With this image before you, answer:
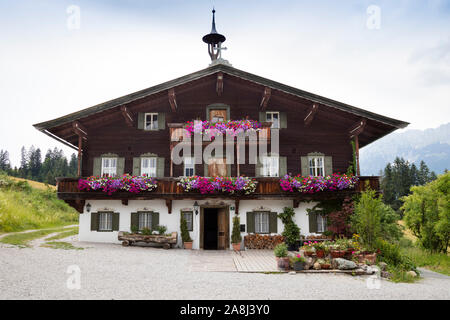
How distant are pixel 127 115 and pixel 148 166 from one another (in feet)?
10.7

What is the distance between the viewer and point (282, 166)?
20016 millimetres

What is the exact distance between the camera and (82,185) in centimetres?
1825

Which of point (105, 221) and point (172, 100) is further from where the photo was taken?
point (172, 100)

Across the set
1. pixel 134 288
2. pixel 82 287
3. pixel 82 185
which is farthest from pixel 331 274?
pixel 82 185

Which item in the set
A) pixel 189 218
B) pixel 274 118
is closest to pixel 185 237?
pixel 189 218

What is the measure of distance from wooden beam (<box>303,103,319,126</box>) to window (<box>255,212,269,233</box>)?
6134mm

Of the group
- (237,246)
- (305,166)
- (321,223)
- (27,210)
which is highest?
(305,166)

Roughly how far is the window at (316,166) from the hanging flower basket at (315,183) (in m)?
1.94

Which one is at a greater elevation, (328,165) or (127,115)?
(127,115)

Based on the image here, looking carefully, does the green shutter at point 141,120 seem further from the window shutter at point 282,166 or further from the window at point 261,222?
the window at point 261,222

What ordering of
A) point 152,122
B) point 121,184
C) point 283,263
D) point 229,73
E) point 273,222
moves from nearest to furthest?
point 283,263, point 121,184, point 273,222, point 229,73, point 152,122

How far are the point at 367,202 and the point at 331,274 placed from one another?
3540mm

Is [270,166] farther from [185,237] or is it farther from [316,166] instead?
[185,237]
